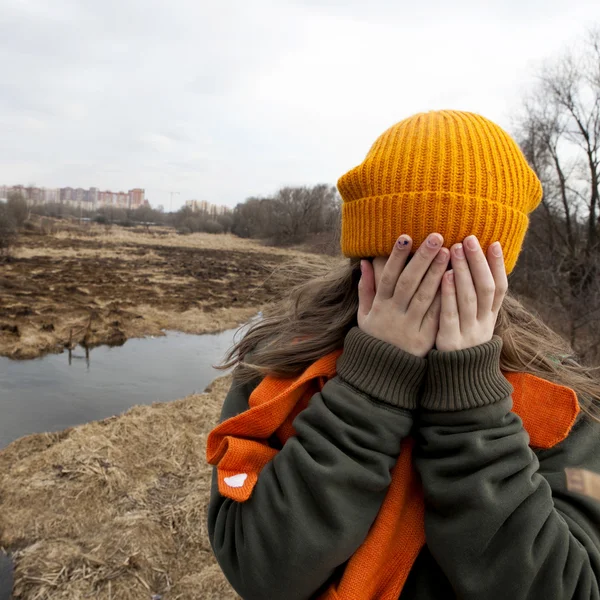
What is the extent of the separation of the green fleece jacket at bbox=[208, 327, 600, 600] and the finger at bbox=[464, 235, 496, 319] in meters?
0.11

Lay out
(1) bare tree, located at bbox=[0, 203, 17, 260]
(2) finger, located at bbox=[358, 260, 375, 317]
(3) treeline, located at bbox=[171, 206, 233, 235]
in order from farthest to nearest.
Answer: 1. (3) treeline, located at bbox=[171, 206, 233, 235]
2. (1) bare tree, located at bbox=[0, 203, 17, 260]
3. (2) finger, located at bbox=[358, 260, 375, 317]

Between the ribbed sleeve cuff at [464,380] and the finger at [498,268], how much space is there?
5.0 inches

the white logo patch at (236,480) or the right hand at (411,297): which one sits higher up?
the right hand at (411,297)

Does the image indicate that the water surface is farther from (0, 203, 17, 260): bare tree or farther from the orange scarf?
(0, 203, 17, 260): bare tree

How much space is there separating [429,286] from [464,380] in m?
0.23

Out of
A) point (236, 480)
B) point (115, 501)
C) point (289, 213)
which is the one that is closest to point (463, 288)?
point (236, 480)

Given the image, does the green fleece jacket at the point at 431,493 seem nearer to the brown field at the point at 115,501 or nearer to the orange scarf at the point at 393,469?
the orange scarf at the point at 393,469

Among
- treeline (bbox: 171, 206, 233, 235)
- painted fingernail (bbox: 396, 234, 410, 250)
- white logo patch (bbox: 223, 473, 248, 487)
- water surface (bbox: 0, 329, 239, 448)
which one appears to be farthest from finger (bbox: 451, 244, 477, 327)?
treeline (bbox: 171, 206, 233, 235)

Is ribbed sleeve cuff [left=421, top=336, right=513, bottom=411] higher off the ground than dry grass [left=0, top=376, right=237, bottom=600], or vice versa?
ribbed sleeve cuff [left=421, top=336, right=513, bottom=411]

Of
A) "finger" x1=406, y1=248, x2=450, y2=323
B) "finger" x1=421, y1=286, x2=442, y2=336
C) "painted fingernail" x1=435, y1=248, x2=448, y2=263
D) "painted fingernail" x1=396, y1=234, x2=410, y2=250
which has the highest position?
"painted fingernail" x1=396, y1=234, x2=410, y2=250

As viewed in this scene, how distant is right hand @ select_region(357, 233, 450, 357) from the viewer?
3.39ft

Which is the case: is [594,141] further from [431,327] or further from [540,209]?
[431,327]

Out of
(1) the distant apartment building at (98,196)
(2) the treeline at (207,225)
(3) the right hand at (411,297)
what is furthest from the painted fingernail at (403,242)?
(1) the distant apartment building at (98,196)

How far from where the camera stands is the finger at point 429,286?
1.04 metres
